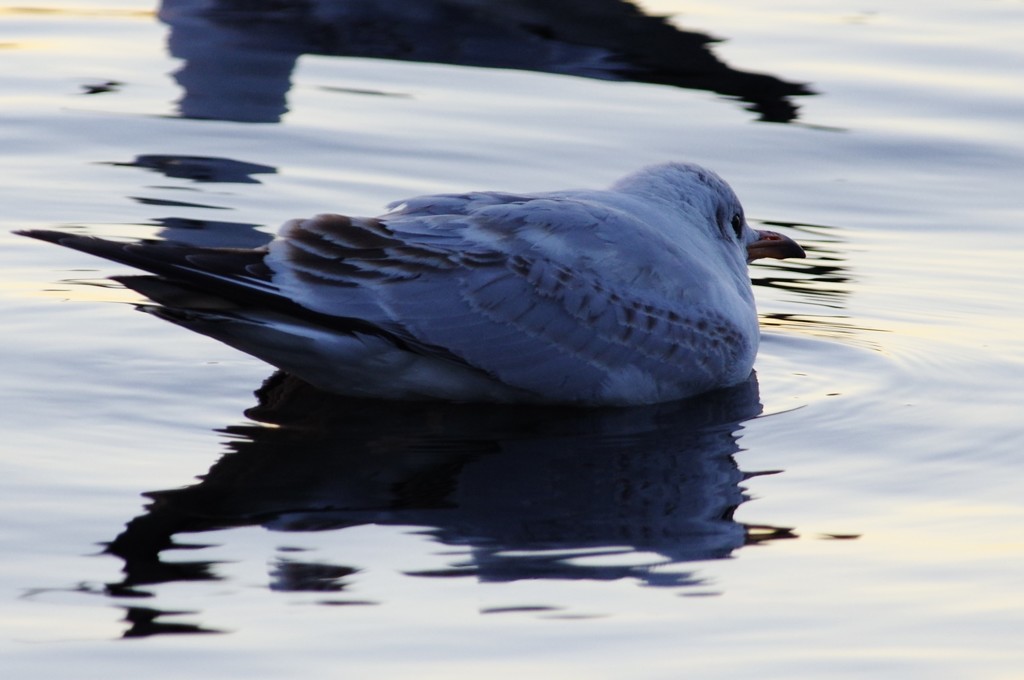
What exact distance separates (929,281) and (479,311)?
9.46ft

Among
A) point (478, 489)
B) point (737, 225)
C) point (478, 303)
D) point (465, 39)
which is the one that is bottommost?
point (478, 489)

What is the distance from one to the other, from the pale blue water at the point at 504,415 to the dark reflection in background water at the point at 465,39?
3cm

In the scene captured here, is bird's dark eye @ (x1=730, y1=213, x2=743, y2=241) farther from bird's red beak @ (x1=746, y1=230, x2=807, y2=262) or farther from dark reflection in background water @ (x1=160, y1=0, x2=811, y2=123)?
dark reflection in background water @ (x1=160, y1=0, x2=811, y2=123)

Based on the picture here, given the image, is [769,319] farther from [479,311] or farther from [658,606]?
[658,606]

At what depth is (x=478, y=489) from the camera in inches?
217

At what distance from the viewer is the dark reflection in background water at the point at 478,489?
484 centimetres

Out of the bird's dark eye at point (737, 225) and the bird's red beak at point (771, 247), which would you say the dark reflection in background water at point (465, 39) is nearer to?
the bird's red beak at point (771, 247)

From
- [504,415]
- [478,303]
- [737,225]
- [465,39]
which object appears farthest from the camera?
[465,39]

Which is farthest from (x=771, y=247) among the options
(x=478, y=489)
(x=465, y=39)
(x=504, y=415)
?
(x=465, y=39)

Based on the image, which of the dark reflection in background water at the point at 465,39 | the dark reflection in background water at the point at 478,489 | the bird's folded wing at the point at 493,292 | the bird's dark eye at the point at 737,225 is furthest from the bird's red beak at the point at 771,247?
the dark reflection in background water at the point at 465,39

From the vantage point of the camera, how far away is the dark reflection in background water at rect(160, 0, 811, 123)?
1167 cm

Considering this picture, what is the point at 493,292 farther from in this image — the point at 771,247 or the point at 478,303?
the point at 771,247

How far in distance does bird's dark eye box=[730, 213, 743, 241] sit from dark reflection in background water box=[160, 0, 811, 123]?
13.1 ft

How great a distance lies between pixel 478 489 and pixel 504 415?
2.93 ft
